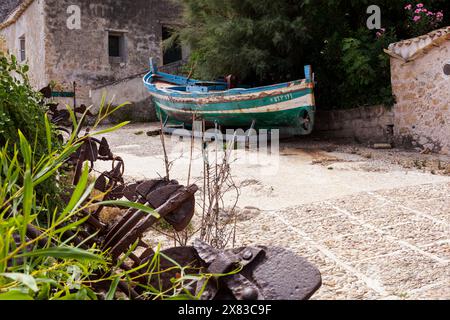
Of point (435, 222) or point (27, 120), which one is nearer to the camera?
point (27, 120)

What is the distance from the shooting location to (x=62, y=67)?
16031 mm

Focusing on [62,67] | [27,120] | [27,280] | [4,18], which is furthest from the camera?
[4,18]

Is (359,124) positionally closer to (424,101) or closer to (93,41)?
(424,101)

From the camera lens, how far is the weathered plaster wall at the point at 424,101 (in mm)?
8398

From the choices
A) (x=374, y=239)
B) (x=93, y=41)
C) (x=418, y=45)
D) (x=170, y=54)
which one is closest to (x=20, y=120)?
(x=374, y=239)

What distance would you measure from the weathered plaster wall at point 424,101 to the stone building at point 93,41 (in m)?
9.22

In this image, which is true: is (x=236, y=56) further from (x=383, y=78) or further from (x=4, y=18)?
(x=4, y=18)

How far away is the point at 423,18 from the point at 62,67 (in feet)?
37.4

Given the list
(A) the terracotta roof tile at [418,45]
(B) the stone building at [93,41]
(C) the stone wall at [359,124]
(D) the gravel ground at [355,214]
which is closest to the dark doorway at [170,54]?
(B) the stone building at [93,41]

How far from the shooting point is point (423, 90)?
877 centimetres

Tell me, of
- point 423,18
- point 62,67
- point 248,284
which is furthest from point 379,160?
point 62,67

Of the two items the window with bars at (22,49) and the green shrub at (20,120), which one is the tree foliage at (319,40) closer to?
the green shrub at (20,120)

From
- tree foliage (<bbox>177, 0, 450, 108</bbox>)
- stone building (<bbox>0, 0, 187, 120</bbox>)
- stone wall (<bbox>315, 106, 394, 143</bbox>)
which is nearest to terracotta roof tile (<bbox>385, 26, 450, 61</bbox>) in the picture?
tree foliage (<bbox>177, 0, 450, 108</bbox>)

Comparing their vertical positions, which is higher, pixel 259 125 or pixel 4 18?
pixel 4 18
